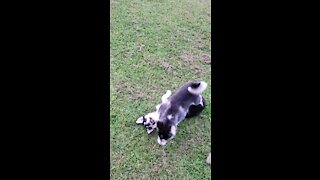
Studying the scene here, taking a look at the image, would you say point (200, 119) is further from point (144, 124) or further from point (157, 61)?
point (157, 61)

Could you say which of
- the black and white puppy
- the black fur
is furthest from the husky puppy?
the black fur

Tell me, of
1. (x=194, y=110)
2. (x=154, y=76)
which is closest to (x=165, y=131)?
(x=194, y=110)

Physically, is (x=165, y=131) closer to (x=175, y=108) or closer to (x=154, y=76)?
(x=175, y=108)

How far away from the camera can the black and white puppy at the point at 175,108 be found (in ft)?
8.45

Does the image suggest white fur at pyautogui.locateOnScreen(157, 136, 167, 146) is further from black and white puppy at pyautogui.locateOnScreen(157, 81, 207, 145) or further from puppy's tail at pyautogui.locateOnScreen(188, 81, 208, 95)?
puppy's tail at pyautogui.locateOnScreen(188, 81, 208, 95)

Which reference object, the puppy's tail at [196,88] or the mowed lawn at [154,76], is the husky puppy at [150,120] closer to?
the mowed lawn at [154,76]

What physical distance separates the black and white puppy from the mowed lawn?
0.07 metres

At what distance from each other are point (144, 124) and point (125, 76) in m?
0.61

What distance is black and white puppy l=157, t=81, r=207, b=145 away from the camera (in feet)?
8.45
